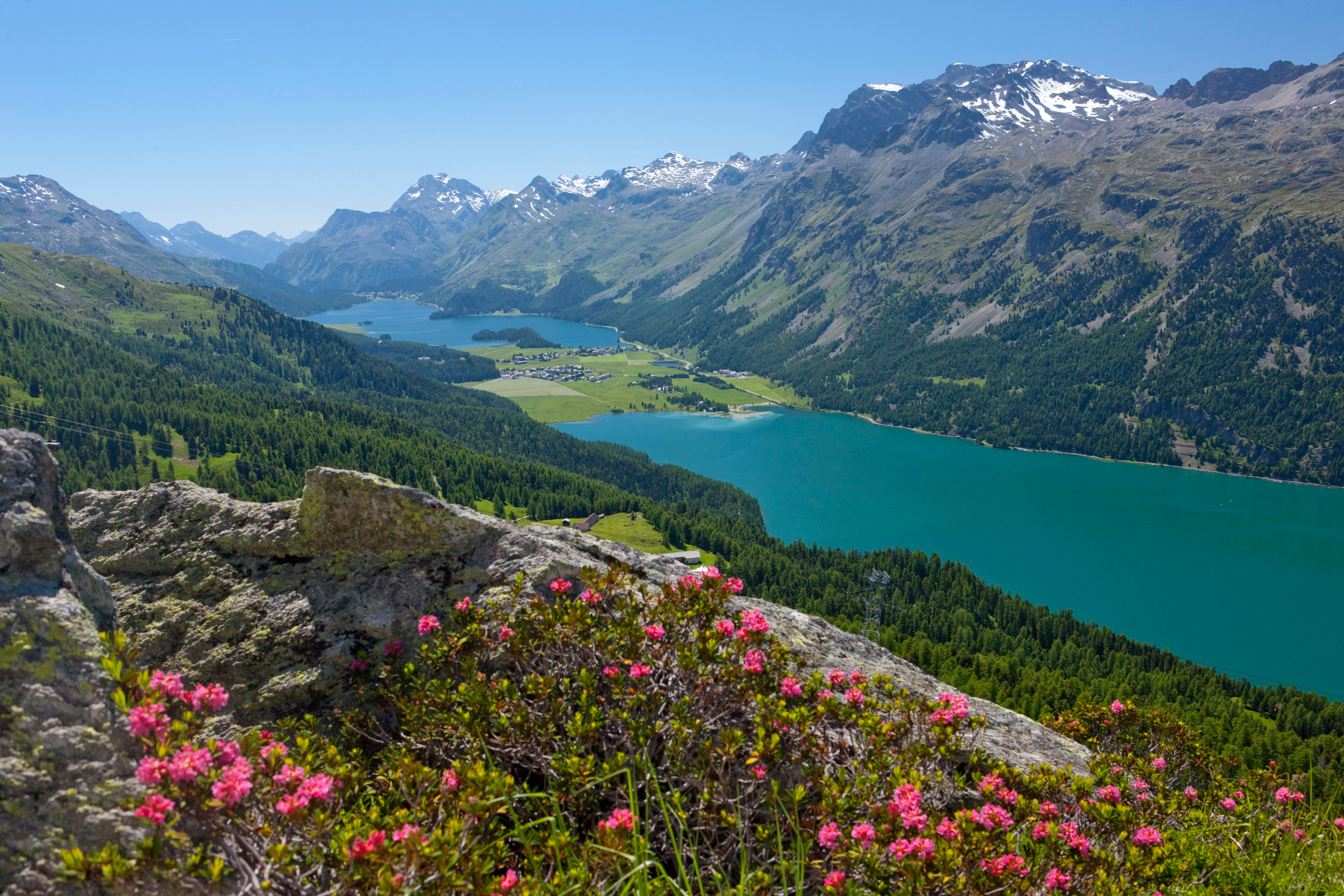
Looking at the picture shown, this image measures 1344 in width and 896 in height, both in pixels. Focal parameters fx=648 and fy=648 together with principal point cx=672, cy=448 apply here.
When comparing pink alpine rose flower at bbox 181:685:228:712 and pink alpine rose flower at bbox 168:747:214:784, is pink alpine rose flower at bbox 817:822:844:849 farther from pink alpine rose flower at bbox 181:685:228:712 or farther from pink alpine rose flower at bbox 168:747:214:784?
pink alpine rose flower at bbox 181:685:228:712

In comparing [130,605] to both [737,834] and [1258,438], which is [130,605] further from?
[1258,438]

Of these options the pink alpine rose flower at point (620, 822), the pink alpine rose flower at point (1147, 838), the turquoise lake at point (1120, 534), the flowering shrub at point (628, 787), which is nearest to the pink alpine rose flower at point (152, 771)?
the flowering shrub at point (628, 787)

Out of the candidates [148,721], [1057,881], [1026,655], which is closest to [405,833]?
[148,721]

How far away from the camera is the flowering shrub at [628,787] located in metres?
4.42

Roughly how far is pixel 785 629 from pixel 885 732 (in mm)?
3861

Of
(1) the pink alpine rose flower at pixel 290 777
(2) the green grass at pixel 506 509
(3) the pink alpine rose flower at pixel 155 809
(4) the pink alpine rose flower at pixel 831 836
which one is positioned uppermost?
(3) the pink alpine rose flower at pixel 155 809

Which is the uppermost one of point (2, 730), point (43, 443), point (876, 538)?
point (43, 443)

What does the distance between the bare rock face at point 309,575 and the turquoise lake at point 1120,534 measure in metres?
112

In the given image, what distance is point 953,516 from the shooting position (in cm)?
14362

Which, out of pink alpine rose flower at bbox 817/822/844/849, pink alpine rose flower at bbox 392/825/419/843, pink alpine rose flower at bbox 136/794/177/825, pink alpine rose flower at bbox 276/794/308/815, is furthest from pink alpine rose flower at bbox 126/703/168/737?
pink alpine rose flower at bbox 817/822/844/849

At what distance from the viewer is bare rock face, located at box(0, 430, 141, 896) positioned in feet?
13.6

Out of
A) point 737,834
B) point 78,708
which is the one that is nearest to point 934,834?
point 737,834

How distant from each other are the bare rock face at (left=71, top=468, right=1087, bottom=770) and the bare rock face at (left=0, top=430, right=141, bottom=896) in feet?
10.9

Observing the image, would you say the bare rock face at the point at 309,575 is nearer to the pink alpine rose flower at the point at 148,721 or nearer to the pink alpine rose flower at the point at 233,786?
the pink alpine rose flower at the point at 148,721
